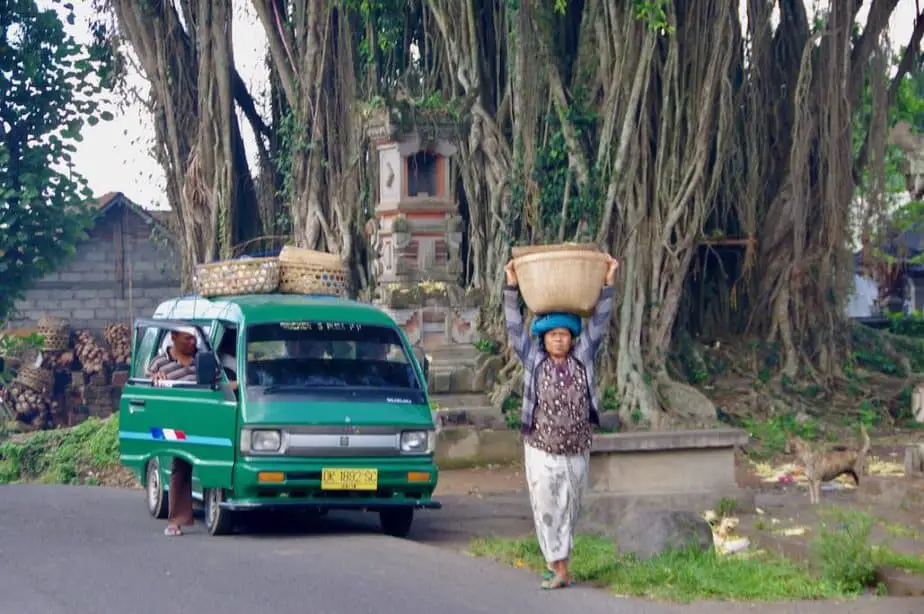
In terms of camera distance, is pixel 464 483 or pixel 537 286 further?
pixel 464 483

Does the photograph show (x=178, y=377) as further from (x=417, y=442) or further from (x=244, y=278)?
(x=417, y=442)

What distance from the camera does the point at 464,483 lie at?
47.6ft

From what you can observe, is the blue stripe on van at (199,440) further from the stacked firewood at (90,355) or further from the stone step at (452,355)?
the stacked firewood at (90,355)

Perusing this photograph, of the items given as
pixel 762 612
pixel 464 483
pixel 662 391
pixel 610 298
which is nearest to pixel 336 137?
pixel 662 391

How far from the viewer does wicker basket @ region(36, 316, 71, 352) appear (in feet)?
92.1

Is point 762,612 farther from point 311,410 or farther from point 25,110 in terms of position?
Result: point 25,110

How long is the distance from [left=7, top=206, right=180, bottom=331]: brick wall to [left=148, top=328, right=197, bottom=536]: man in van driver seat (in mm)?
18661

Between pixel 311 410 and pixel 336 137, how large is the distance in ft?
34.0

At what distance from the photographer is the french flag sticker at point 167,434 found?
11.0 m

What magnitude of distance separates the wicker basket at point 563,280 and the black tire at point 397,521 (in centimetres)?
192

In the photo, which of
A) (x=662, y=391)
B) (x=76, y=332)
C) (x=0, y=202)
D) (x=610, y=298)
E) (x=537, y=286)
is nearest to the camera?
(x=610, y=298)

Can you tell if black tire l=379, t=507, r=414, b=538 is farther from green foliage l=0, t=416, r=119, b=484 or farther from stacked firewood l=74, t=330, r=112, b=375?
stacked firewood l=74, t=330, r=112, b=375

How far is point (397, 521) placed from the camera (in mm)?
10883

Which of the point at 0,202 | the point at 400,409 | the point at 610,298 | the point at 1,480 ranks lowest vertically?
the point at 1,480
